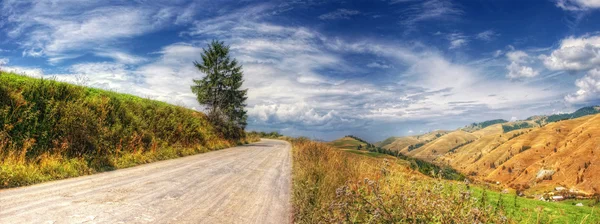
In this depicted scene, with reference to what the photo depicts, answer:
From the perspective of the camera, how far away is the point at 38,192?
682cm

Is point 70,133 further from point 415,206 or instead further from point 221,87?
point 221,87

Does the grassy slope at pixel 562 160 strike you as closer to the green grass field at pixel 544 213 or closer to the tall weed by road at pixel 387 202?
the green grass field at pixel 544 213

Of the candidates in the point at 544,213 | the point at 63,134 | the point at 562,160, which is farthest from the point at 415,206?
the point at 562,160

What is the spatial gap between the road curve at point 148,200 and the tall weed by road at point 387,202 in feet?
2.78

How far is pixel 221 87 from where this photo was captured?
37.7 meters

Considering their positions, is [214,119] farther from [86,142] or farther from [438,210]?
[438,210]

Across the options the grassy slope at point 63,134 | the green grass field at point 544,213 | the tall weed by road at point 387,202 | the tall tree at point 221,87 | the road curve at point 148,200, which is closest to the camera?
the tall weed by road at point 387,202

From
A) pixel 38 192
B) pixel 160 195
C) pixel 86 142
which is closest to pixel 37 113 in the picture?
pixel 86 142

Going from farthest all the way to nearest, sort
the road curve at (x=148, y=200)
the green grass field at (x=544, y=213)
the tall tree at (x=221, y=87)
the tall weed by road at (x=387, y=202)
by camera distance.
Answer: the tall tree at (x=221, y=87)
the road curve at (x=148, y=200)
the green grass field at (x=544, y=213)
the tall weed by road at (x=387, y=202)

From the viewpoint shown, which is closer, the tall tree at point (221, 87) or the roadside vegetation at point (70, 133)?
the roadside vegetation at point (70, 133)

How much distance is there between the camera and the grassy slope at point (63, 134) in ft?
30.3

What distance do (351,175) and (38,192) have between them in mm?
7947

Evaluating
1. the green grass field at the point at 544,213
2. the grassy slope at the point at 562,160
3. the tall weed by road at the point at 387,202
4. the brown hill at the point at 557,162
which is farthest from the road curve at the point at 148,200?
the grassy slope at the point at 562,160

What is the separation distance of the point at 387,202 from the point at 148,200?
16.7ft
